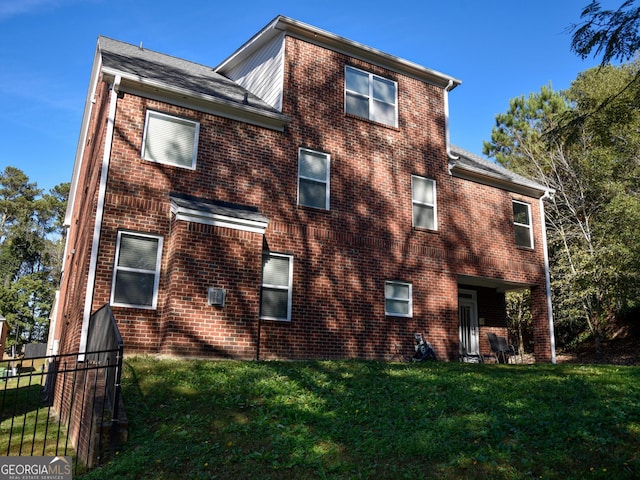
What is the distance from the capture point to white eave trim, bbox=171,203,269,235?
1100cm

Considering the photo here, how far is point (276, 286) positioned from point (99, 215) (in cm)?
414

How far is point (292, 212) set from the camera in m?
13.3

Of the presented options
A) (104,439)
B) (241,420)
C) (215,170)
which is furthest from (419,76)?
(104,439)

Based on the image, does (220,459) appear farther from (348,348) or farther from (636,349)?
(636,349)

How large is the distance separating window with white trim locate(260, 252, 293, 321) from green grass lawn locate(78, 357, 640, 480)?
3.02 meters

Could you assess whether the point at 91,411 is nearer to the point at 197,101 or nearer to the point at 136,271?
the point at 136,271

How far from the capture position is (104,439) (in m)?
6.29

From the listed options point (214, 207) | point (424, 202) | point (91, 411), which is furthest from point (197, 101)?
point (91, 411)

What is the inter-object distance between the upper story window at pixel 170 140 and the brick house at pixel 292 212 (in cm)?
3

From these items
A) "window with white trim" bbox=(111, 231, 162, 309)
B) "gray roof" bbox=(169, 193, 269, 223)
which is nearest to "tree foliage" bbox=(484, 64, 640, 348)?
"gray roof" bbox=(169, 193, 269, 223)

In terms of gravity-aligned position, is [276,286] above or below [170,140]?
below

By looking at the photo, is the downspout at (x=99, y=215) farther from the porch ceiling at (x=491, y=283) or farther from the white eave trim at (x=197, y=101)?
the porch ceiling at (x=491, y=283)

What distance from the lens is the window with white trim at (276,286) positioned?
488 inches
